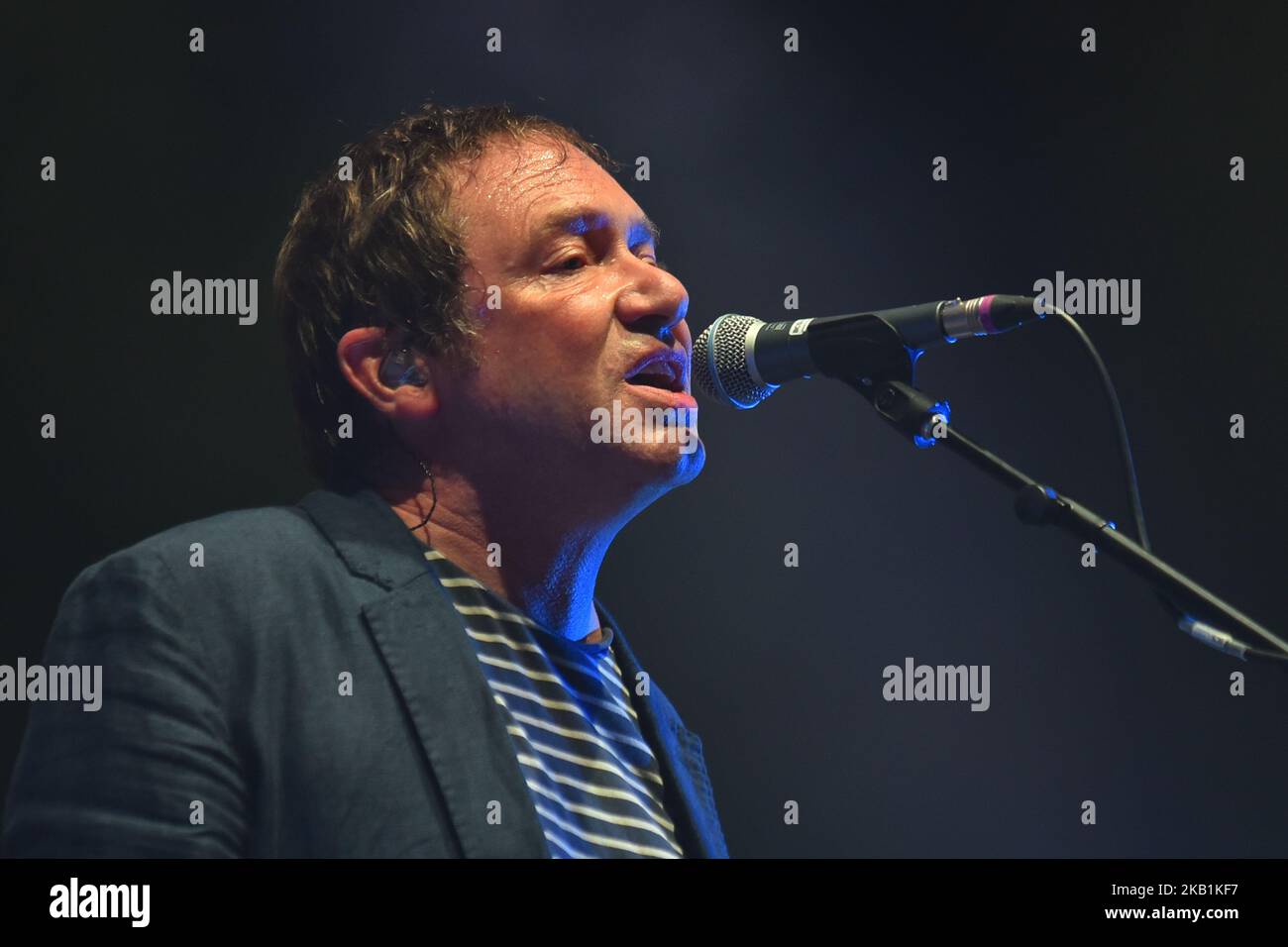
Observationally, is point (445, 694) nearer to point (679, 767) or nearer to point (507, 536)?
point (507, 536)

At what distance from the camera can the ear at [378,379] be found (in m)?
2.13

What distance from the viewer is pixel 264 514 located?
1.88 m

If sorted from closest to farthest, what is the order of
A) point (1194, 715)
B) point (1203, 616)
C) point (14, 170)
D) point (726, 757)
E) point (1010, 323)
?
1. point (1203, 616)
2. point (1010, 323)
3. point (14, 170)
4. point (726, 757)
5. point (1194, 715)

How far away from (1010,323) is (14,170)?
188cm

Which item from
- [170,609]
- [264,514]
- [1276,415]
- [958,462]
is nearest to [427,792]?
[170,609]

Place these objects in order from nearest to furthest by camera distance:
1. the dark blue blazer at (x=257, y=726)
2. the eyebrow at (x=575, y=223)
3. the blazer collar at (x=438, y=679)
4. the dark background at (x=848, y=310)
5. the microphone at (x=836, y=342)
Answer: the dark blue blazer at (x=257, y=726) → the blazer collar at (x=438, y=679) → the microphone at (x=836, y=342) → the eyebrow at (x=575, y=223) → the dark background at (x=848, y=310)

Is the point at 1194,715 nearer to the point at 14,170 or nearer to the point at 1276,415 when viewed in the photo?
the point at 1276,415

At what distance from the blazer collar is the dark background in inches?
27.6

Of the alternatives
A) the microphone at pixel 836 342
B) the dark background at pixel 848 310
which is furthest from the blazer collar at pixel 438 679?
the dark background at pixel 848 310

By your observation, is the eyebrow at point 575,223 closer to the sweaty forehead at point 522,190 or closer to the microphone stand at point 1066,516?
the sweaty forehead at point 522,190

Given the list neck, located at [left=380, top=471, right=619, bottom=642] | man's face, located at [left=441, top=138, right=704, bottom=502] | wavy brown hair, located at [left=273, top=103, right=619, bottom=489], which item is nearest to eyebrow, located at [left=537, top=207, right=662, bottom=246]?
man's face, located at [left=441, top=138, right=704, bottom=502]

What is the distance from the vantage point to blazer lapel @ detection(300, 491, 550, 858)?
1.61 metres

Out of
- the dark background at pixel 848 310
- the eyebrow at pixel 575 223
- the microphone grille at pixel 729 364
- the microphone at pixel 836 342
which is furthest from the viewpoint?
the dark background at pixel 848 310

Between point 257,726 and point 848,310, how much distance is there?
6.18 feet
